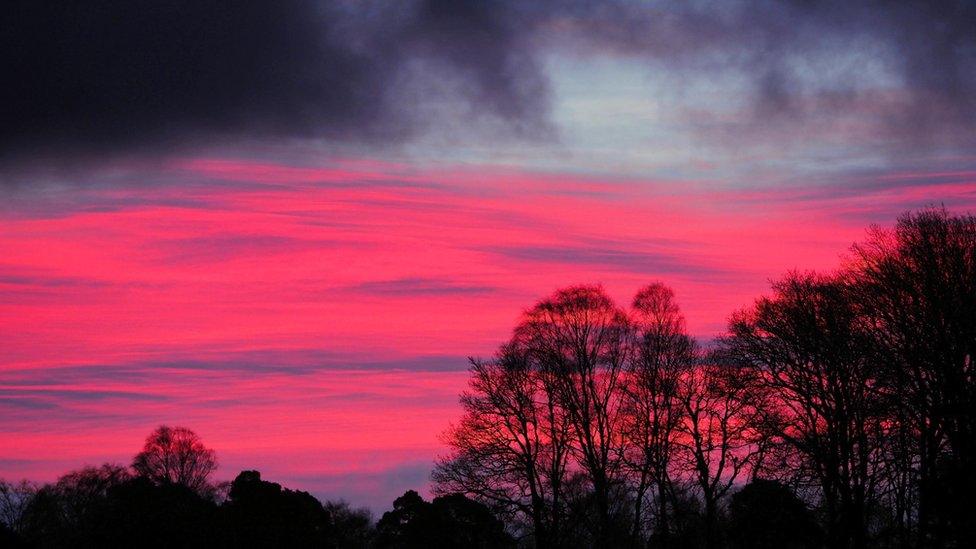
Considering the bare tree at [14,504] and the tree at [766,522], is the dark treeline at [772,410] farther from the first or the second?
the bare tree at [14,504]

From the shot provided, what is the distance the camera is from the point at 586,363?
5753cm

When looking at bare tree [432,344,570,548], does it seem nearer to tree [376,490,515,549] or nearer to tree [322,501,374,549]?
tree [376,490,515,549]

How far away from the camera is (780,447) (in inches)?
1999

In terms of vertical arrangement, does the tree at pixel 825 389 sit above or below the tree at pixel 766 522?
above

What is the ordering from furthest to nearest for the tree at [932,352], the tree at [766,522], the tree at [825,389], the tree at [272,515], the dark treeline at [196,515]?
the tree at [272,515] < the dark treeline at [196,515] < the tree at [766,522] < the tree at [825,389] < the tree at [932,352]

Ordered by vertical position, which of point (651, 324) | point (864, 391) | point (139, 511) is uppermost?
point (651, 324)

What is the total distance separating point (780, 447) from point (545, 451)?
42.9ft

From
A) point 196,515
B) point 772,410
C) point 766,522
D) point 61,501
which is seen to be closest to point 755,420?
point 772,410

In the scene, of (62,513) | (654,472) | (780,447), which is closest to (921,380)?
(780,447)

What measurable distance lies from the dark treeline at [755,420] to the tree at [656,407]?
108 millimetres

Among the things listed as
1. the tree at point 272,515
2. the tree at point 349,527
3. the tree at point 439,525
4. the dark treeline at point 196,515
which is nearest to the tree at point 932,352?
the dark treeline at point 196,515

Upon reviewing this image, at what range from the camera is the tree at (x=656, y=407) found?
183 feet

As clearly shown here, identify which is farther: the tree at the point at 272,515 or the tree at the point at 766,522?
the tree at the point at 272,515

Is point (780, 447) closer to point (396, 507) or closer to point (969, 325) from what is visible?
point (969, 325)
